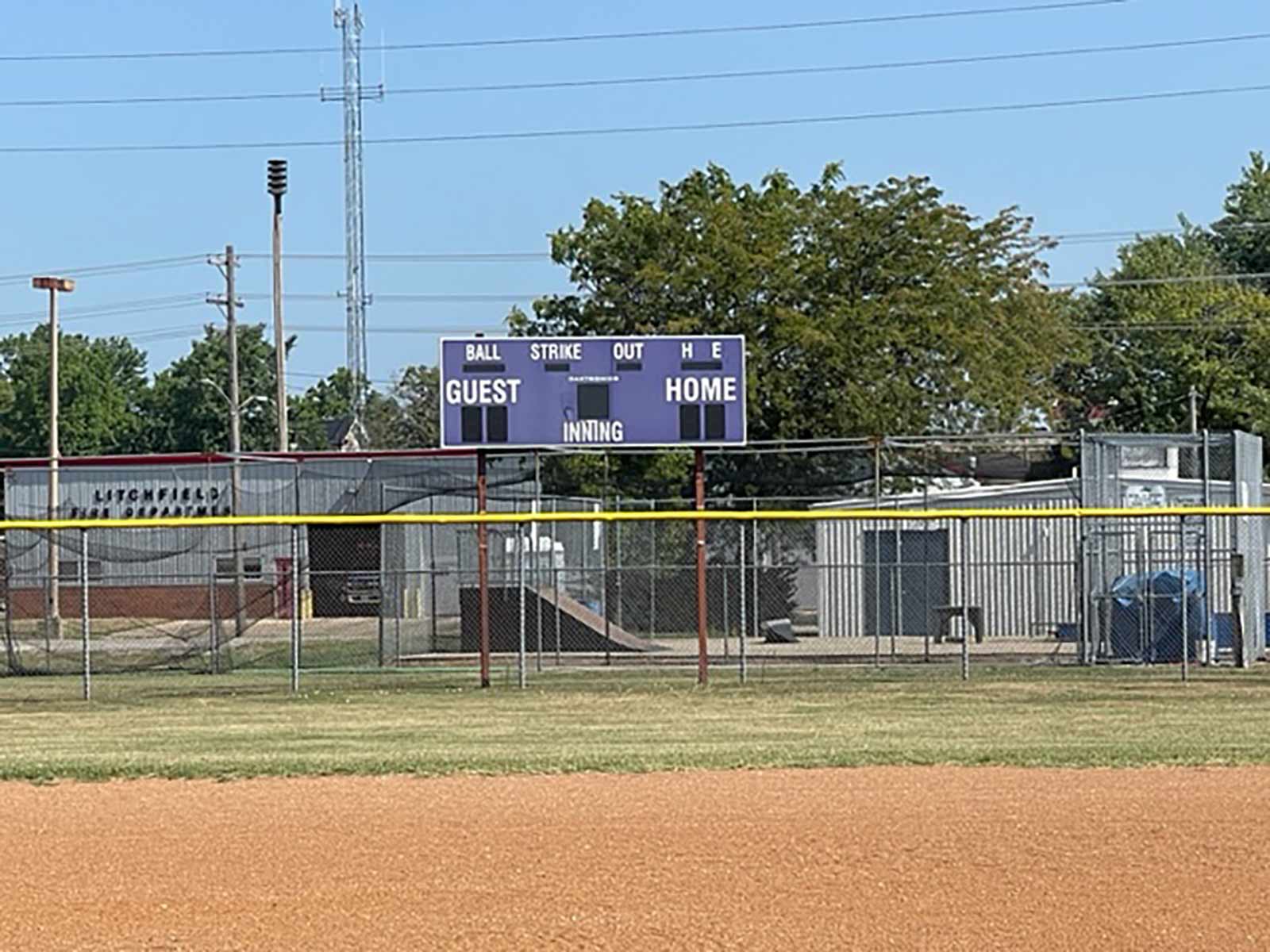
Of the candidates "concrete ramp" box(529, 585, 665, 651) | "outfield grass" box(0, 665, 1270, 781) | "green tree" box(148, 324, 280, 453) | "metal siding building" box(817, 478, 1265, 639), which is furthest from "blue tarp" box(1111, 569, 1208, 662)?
"green tree" box(148, 324, 280, 453)

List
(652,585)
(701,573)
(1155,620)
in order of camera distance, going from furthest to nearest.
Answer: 1. (652,585)
2. (1155,620)
3. (701,573)

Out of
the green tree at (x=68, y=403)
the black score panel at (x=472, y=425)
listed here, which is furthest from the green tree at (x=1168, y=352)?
the green tree at (x=68, y=403)

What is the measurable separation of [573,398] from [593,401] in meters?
0.23

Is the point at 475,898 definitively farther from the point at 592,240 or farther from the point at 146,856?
the point at 592,240

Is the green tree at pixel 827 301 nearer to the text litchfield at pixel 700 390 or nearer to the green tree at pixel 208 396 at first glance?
the text litchfield at pixel 700 390

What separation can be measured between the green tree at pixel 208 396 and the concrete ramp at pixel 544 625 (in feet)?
250

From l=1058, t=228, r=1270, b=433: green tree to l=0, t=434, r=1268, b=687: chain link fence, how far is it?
22070mm

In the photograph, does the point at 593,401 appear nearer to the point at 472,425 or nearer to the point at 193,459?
the point at 472,425

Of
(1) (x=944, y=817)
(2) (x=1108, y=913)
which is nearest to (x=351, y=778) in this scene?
(1) (x=944, y=817)

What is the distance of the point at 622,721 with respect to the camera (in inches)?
723

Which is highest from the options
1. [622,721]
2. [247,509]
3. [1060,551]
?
[247,509]

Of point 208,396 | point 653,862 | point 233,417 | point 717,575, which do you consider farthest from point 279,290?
point 208,396

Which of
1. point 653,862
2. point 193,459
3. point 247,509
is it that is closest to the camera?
point 653,862

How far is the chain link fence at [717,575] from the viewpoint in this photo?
24.9m
